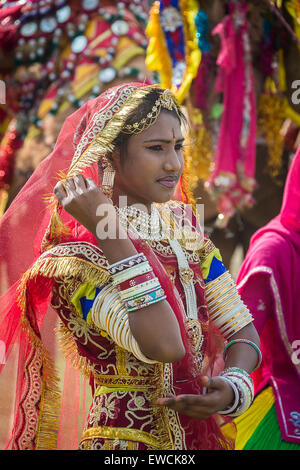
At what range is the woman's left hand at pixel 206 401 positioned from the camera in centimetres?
155

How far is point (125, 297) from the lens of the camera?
164 centimetres

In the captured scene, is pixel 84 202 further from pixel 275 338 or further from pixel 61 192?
pixel 275 338

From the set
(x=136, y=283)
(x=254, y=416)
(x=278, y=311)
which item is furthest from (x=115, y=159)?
(x=254, y=416)

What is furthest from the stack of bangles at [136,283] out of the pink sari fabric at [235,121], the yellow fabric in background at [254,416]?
the pink sari fabric at [235,121]

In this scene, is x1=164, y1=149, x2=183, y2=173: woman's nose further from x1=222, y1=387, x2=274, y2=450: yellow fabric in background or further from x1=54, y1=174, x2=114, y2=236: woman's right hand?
x1=222, y1=387, x2=274, y2=450: yellow fabric in background

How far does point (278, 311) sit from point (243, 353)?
2.61ft

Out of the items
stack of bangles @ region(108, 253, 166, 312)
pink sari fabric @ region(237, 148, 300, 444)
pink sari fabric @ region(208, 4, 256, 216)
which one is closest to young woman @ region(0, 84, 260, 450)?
stack of bangles @ region(108, 253, 166, 312)

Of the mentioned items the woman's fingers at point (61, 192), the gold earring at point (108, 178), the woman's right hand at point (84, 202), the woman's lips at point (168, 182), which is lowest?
the woman's right hand at point (84, 202)

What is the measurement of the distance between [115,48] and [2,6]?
120 centimetres

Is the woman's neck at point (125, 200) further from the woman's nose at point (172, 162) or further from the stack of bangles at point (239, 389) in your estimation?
the stack of bangles at point (239, 389)

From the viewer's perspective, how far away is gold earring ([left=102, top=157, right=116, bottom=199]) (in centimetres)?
195

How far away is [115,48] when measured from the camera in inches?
190

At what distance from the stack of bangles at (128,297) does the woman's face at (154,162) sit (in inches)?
10.4

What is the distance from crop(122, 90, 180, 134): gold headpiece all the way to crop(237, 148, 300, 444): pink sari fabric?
967 mm
